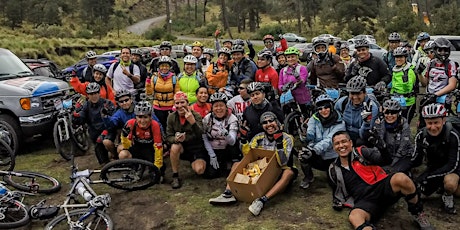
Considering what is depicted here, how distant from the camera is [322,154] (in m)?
6.17

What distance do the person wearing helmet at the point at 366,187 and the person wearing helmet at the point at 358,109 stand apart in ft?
2.92

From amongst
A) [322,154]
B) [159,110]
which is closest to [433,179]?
[322,154]

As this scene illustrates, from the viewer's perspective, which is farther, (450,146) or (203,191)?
(203,191)

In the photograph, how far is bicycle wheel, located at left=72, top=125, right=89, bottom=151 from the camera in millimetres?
8719

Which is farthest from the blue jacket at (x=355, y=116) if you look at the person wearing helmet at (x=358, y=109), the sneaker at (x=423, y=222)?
the sneaker at (x=423, y=222)

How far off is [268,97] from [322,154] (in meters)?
2.06

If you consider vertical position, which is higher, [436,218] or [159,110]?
[159,110]

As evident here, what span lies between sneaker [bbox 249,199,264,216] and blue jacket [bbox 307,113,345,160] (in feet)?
3.77

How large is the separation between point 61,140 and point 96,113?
99 centimetres

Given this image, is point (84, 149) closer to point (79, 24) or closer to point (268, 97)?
point (268, 97)

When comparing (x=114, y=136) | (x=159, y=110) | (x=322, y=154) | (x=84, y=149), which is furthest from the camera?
(x=84, y=149)

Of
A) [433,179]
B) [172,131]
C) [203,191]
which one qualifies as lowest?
[203,191]

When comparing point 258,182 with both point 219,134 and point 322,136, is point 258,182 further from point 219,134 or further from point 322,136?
point 219,134

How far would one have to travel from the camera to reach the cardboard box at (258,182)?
18.8 feet
